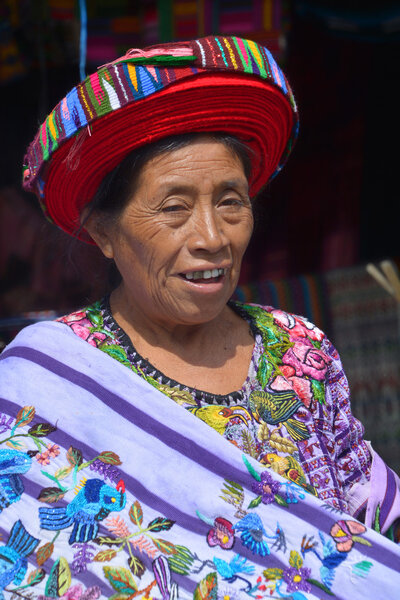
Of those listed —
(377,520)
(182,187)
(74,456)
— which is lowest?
(377,520)

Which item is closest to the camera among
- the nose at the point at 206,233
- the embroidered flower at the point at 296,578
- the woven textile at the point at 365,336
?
the embroidered flower at the point at 296,578

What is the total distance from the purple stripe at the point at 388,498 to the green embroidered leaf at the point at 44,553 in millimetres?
981

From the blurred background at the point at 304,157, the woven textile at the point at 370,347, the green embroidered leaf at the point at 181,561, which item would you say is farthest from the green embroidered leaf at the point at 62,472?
the woven textile at the point at 370,347

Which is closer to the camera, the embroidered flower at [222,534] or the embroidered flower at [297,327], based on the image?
the embroidered flower at [222,534]

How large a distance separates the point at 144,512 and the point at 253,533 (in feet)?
0.90

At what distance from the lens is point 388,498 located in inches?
78.4

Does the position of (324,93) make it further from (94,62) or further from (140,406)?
(140,406)

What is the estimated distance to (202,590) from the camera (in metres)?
1.54

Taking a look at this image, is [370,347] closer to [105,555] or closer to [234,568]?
[234,568]

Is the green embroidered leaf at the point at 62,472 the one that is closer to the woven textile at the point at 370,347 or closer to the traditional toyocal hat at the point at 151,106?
the traditional toyocal hat at the point at 151,106

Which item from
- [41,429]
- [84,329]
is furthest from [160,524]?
[84,329]

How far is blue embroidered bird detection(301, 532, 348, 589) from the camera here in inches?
62.7

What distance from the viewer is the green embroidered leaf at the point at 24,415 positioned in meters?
1.68

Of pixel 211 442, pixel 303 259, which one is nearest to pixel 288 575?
pixel 211 442
